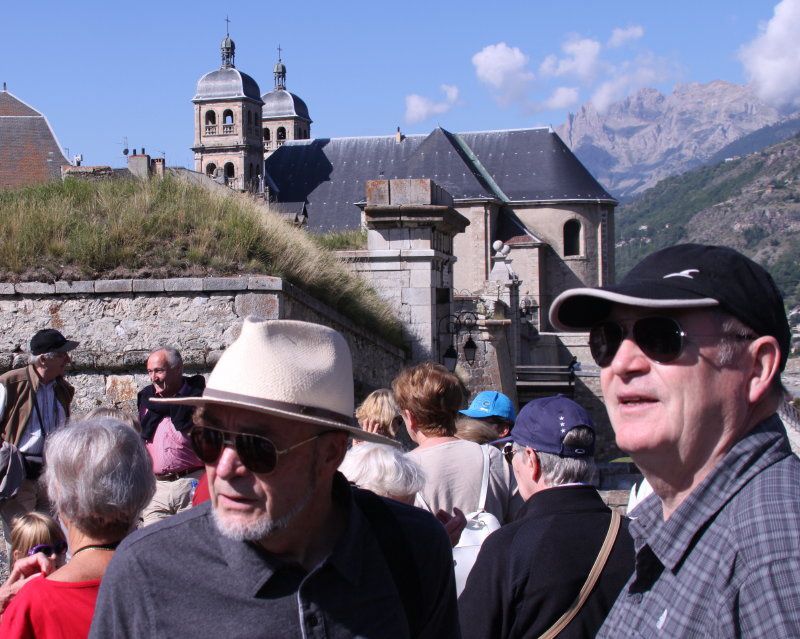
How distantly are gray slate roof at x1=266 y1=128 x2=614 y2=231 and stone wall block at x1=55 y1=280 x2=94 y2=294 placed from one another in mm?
40664

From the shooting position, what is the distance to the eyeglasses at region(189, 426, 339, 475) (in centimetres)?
236

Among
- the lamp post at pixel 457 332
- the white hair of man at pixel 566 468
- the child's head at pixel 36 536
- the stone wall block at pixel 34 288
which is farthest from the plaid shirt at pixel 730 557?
the lamp post at pixel 457 332

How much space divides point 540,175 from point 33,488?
4693 cm

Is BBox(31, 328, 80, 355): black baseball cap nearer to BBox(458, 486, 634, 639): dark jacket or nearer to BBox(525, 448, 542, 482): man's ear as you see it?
BBox(525, 448, 542, 482): man's ear

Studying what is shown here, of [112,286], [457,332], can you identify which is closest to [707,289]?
[112,286]

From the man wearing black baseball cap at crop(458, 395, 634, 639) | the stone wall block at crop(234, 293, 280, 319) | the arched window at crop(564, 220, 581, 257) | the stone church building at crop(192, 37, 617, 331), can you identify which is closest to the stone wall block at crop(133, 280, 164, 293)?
the stone wall block at crop(234, 293, 280, 319)

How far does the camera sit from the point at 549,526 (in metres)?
3.07

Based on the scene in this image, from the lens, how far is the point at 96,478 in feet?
9.52

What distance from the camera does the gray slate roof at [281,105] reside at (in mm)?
79750

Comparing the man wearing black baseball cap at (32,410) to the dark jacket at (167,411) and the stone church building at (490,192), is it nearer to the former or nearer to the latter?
the dark jacket at (167,411)

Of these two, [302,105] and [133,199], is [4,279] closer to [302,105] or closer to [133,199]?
[133,199]

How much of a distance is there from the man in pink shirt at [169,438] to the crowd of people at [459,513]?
138 centimetres

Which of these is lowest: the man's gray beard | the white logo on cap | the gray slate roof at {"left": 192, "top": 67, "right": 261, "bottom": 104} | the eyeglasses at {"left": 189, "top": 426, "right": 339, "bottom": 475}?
the man's gray beard

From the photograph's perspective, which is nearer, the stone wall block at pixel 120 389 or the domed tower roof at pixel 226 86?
the stone wall block at pixel 120 389
